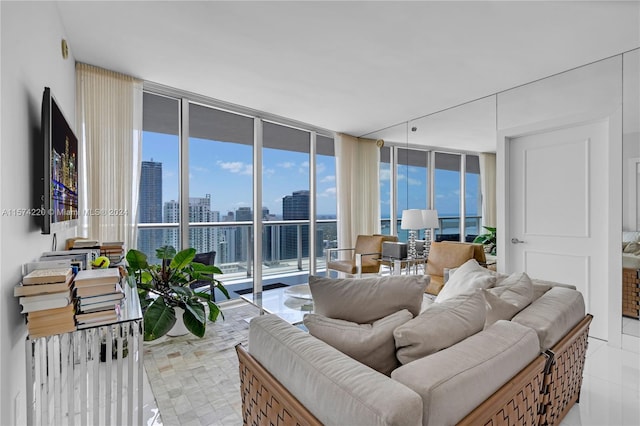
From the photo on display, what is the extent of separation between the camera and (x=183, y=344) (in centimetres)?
278

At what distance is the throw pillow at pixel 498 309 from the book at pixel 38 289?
186 centimetres

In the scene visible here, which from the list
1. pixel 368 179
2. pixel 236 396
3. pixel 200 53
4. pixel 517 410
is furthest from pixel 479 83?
pixel 236 396

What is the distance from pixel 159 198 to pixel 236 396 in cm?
240

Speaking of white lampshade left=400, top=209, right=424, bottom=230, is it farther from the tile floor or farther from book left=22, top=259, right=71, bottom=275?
book left=22, top=259, right=71, bottom=275

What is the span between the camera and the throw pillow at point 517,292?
1.53m

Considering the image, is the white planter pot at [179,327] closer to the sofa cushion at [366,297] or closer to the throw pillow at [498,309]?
the sofa cushion at [366,297]

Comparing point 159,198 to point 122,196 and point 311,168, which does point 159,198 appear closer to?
point 122,196

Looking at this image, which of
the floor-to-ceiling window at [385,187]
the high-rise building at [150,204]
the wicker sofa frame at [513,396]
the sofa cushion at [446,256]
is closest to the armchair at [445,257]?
the sofa cushion at [446,256]

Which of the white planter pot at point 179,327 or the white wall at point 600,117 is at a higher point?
the white wall at point 600,117

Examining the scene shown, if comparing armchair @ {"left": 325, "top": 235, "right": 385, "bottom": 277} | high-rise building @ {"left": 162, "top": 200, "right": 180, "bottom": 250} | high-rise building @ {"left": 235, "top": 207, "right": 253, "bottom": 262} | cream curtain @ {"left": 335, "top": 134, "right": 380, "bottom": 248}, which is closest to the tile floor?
high-rise building @ {"left": 162, "top": 200, "right": 180, "bottom": 250}

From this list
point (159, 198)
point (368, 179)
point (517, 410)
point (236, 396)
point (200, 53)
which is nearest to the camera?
point (517, 410)

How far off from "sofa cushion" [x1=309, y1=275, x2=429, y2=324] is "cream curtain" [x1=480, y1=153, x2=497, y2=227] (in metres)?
2.88

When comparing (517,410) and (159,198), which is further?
(159,198)

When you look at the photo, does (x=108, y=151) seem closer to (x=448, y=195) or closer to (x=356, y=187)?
(x=356, y=187)
